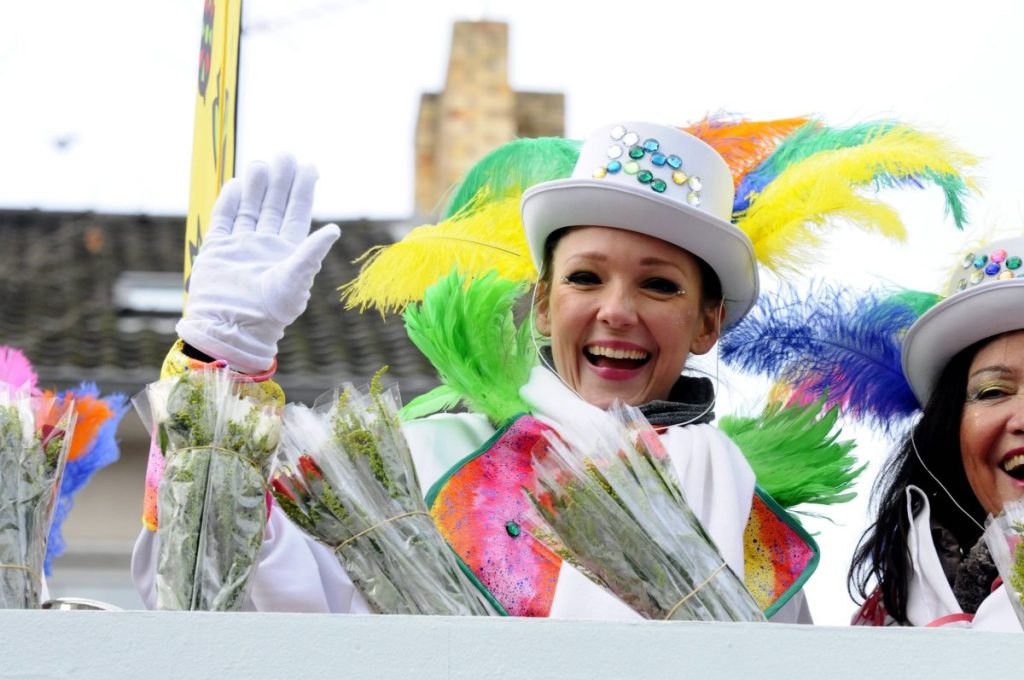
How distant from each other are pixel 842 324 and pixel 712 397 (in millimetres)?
394

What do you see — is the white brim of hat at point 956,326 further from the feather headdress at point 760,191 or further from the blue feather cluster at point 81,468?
the blue feather cluster at point 81,468

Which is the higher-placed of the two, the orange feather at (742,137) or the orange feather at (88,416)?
the orange feather at (742,137)

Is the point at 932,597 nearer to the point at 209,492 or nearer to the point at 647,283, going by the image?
the point at 647,283

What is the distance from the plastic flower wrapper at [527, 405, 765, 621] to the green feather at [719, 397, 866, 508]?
933 mm

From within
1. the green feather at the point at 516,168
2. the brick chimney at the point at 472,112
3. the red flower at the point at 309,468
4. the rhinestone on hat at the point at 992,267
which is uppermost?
the green feather at the point at 516,168

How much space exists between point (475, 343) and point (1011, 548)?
3.92 ft

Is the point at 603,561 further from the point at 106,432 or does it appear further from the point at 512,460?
the point at 106,432

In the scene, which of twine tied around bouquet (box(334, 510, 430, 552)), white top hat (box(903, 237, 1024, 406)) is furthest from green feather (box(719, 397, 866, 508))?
twine tied around bouquet (box(334, 510, 430, 552))

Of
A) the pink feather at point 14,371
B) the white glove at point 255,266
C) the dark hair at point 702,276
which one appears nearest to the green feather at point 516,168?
the dark hair at point 702,276

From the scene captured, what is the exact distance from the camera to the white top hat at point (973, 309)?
3.33 m

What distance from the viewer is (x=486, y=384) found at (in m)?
3.36

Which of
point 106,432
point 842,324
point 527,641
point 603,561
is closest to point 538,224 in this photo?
point 842,324

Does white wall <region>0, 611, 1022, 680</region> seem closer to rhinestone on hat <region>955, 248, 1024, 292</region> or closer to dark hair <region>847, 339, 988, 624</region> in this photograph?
dark hair <region>847, 339, 988, 624</region>

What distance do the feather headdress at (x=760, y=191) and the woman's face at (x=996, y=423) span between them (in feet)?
0.96
